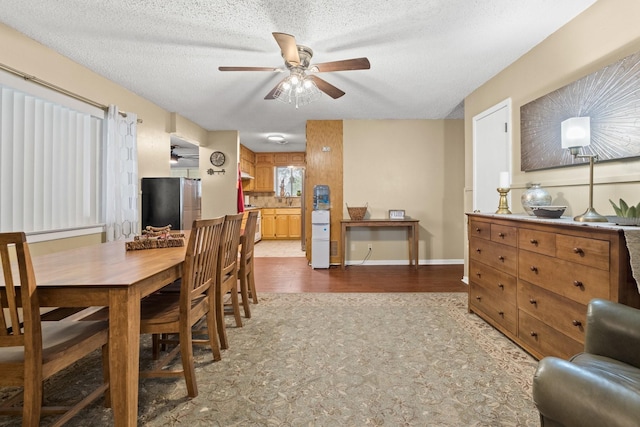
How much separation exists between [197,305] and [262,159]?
7.07 meters

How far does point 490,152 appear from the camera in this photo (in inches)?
138

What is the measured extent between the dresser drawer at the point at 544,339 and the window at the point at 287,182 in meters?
7.43

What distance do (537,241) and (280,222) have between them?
7.12 m

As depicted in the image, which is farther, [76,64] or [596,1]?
[76,64]

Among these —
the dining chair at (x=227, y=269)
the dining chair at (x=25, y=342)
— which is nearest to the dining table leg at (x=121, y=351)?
the dining chair at (x=25, y=342)

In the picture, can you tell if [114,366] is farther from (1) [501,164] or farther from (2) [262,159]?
(2) [262,159]

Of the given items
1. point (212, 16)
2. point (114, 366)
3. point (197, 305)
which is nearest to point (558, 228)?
point (197, 305)

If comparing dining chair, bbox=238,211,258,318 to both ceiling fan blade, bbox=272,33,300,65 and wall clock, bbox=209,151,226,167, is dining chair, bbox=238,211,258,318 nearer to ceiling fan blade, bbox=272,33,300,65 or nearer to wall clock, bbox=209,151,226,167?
ceiling fan blade, bbox=272,33,300,65

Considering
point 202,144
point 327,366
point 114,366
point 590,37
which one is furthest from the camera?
point 202,144

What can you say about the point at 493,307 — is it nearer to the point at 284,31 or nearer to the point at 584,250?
the point at 584,250

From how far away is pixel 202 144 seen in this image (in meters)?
5.95

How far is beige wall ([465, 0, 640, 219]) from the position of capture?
1.93 metres

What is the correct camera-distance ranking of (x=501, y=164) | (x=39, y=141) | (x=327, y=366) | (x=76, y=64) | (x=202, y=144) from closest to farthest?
1. (x=327, y=366)
2. (x=39, y=141)
3. (x=76, y=64)
4. (x=501, y=164)
5. (x=202, y=144)

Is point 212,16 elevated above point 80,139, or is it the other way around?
point 212,16
